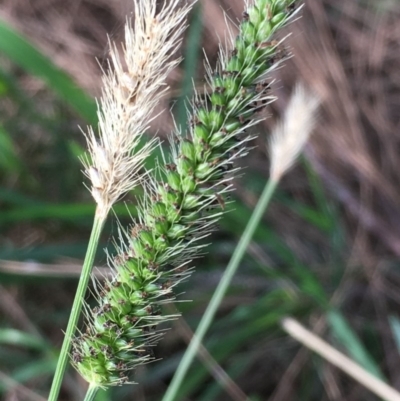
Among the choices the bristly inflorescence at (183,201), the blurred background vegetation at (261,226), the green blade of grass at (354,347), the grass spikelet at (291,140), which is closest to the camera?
the bristly inflorescence at (183,201)

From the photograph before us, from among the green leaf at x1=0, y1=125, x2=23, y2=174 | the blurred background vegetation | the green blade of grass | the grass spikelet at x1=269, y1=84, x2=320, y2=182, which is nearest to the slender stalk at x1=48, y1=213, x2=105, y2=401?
the grass spikelet at x1=269, y1=84, x2=320, y2=182

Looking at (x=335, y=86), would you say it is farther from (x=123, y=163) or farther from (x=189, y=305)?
(x=123, y=163)

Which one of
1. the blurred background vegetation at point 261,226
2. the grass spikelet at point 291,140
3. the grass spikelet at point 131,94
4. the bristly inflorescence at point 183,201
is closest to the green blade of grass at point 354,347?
the blurred background vegetation at point 261,226

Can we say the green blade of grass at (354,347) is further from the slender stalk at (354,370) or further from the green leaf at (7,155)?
the green leaf at (7,155)

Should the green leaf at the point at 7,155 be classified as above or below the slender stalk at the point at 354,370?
above

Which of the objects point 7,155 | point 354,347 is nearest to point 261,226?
point 354,347

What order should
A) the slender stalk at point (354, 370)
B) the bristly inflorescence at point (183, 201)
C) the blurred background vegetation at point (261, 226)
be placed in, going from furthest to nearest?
the blurred background vegetation at point (261, 226) < the slender stalk at point (354, 370) < the bristly inflorescence at point (183, 201)

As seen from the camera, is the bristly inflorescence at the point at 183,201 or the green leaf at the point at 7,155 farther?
the green leaf at the point at 7,155

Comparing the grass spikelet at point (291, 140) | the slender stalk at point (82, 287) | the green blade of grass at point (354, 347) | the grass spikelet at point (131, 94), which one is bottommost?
the green blade of grass at point (354, 347)
